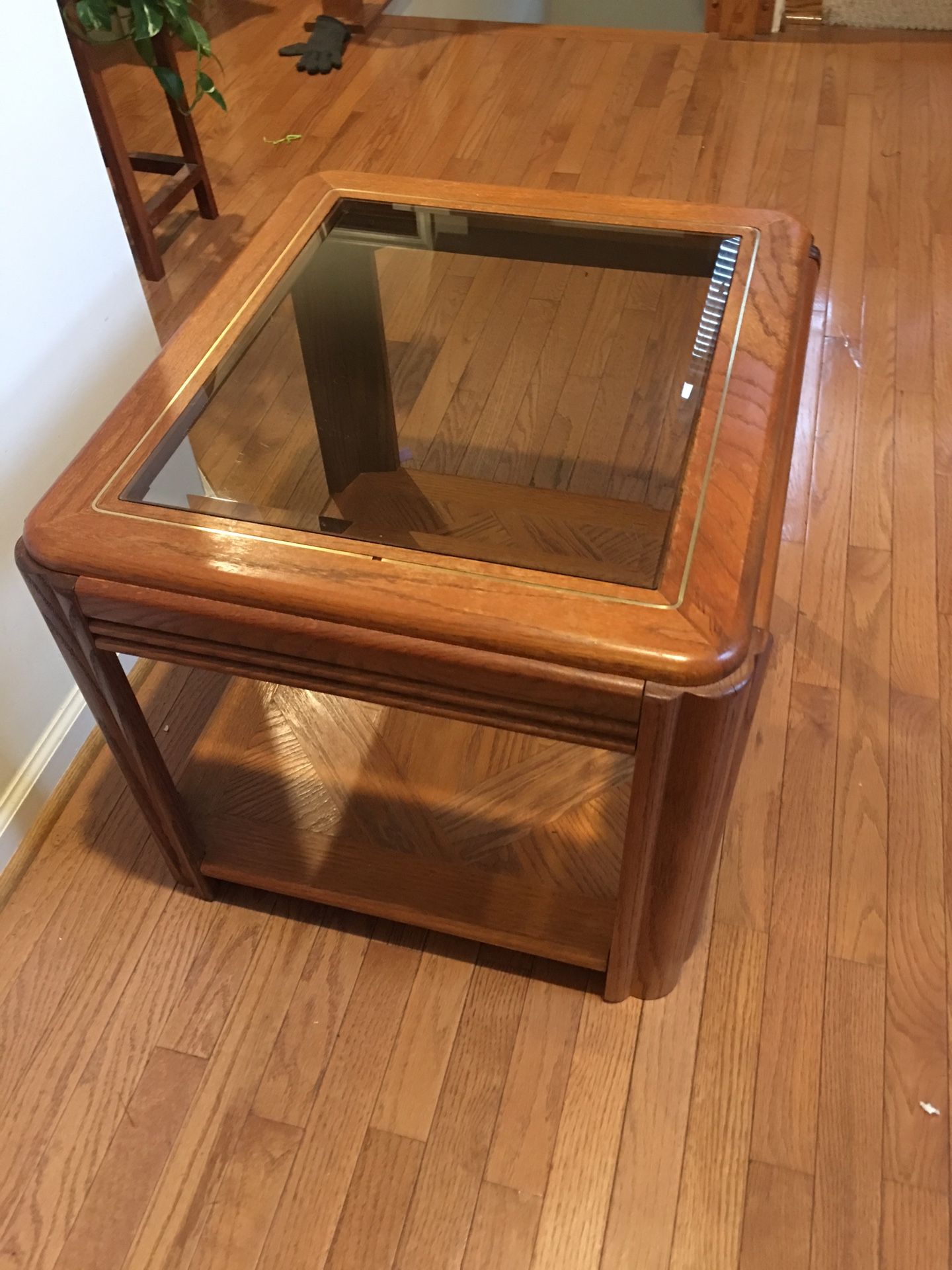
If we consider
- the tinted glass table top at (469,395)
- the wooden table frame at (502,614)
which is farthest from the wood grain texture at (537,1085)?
the tinted glass table top at (469,395)

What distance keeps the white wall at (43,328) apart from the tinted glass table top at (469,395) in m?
0.33

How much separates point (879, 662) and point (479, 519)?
2.59 ft

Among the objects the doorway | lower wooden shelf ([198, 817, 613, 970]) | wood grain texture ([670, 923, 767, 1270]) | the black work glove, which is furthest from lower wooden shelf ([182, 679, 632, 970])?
the doorway

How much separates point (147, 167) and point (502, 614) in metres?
2.01

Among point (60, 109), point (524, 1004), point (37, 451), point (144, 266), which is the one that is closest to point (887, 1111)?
point (524, 1004)

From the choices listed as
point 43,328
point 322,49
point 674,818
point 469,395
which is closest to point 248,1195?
point 674,818

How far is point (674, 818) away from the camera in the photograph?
35.0 inches

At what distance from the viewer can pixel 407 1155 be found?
106cm

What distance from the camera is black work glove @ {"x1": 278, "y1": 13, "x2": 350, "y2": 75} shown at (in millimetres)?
2832

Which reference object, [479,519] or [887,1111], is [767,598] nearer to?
[479,519]

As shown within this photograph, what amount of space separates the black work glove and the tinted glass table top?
6.22 ft

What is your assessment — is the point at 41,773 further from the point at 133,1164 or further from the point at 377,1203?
the point at 377,1203

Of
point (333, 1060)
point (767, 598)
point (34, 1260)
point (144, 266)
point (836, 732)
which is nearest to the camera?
point (767, 598)

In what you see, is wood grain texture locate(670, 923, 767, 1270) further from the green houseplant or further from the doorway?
the doorway
